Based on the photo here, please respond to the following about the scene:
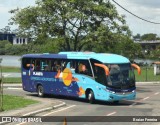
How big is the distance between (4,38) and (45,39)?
8214 centimetres

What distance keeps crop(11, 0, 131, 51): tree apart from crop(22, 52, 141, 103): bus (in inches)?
250

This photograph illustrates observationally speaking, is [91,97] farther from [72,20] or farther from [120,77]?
[72,20]

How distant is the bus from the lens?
2402cm

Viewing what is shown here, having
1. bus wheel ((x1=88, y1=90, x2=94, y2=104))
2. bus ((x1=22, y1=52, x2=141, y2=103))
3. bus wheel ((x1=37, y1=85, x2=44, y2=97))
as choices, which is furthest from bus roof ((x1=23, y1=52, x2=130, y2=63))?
bus wheel ((x1=37, y1=85, x2=44, y2=97))

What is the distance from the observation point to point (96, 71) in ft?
81.1

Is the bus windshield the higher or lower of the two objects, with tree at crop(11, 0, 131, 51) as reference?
lower

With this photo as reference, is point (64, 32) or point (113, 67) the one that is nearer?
point (113, 67)

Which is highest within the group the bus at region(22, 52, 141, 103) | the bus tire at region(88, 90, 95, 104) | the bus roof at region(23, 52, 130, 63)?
the bus roof at region(23, 52, 130, 63)

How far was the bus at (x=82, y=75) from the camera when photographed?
24.0m

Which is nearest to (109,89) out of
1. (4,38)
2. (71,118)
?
(71,118)

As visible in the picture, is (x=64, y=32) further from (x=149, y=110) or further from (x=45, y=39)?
(x=149, y=110)

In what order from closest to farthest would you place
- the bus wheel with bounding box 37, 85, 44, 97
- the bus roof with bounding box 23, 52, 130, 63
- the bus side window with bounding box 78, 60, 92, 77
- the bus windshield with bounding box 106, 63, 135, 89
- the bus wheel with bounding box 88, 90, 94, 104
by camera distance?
the bus windshield with bounding box 106, 63, 135, 89, the bus roof with bounding box 23, 52, 130, 63, the bus wheel with bounding box 88, 90, 94, 104, the bus side window with bounding box 78, 60, 92, 77, the bus wheel with bounding box 37, 85, 44, 97

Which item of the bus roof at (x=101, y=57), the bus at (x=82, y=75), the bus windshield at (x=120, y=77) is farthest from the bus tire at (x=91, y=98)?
the bus roof at (x=101, y=57)

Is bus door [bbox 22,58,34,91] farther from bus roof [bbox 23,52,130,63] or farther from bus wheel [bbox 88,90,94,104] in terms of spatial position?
bus wheel [bbox 88,90,94,104]
